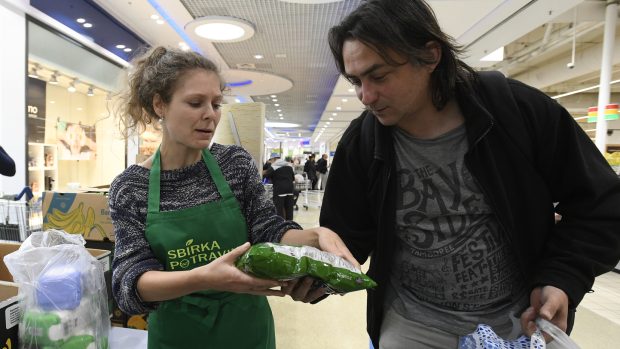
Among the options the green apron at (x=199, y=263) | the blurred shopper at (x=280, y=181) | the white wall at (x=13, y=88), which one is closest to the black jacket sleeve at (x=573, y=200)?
the green apron at (x=199, y=263)

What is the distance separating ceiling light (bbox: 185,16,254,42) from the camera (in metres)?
5.26

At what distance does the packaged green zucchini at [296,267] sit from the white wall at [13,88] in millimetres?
4573

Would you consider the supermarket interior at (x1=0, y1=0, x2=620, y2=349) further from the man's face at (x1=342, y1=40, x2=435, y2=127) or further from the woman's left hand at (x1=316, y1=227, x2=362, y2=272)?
the woman's left hand at (x1=316, y1=227, x2=362, y2=272)

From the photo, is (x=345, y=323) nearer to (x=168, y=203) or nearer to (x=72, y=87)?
(x=168, y=203)

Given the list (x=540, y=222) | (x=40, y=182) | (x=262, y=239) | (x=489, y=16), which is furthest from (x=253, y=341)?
(x=489, y=16)

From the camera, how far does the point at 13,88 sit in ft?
13.9

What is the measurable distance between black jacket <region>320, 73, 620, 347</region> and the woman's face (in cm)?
50

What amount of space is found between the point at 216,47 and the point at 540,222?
725 cm

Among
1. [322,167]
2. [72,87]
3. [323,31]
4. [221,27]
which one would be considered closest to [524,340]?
[221,27]

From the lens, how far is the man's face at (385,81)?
3.30 feet

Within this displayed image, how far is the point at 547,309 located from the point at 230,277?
0.78 meters

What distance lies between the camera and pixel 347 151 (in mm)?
1199

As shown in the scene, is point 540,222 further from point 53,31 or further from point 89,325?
point 53,31

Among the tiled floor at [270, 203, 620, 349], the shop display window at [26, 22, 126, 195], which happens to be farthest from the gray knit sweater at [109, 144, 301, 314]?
the shop display window at [26, 22, 126, 195]
